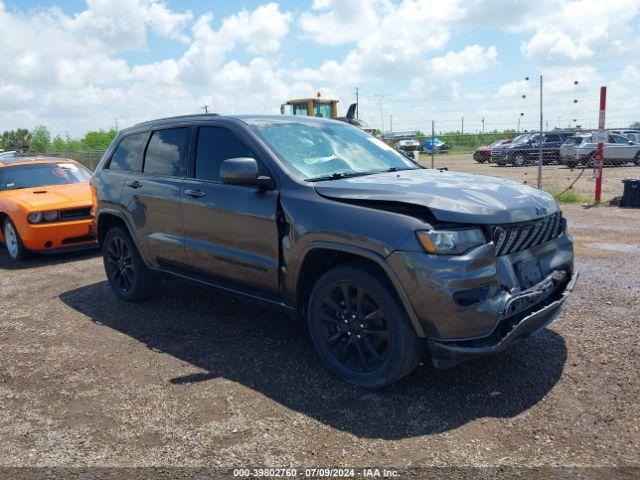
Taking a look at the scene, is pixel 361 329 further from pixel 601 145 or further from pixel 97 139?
pixel 97 139

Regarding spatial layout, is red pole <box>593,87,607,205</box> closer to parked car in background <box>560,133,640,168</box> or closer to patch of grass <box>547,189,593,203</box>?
patch of grass <box>547,189,593,203</box>

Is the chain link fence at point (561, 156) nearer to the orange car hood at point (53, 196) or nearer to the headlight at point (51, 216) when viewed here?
the orange car hood at point (53, 196)

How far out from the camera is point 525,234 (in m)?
3.57

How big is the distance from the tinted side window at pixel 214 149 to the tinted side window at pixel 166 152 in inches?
10.0

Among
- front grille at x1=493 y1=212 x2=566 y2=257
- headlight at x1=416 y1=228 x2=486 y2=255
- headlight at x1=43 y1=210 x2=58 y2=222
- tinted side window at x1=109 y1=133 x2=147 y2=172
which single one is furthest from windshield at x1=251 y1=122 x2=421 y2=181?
headlight at x1=43 y1=210 x2=58 y2=222

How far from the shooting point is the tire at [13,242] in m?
8.11

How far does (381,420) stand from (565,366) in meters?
1.46

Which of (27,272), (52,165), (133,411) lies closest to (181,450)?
(133,411)

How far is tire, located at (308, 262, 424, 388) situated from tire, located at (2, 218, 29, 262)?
236 inches

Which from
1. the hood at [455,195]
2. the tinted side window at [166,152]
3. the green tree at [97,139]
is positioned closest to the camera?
the hood at [455,195]

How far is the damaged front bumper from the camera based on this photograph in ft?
10.5

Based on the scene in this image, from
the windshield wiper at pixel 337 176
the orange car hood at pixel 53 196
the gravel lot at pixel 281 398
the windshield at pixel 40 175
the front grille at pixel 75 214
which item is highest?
the windshield wiper at pixel 337 176

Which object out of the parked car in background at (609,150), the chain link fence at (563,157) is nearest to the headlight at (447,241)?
the chain link fence at (563,157)

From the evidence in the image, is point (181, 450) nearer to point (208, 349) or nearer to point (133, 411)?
point (133, 411)
